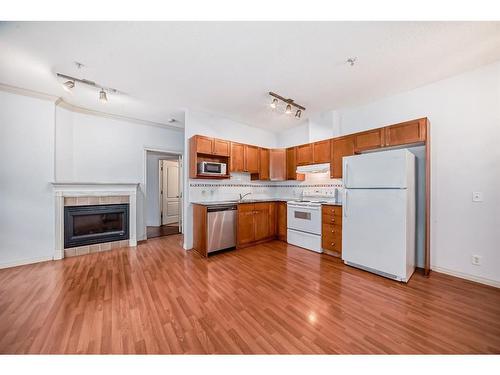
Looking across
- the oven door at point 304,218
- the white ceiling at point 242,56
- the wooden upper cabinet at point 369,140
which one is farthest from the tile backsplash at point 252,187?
the white ceiling at point 242,56

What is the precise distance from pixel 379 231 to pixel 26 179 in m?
5.41

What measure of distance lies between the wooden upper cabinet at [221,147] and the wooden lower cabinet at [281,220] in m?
1.68

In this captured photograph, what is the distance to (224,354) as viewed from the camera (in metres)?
1.36

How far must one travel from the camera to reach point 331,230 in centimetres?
332

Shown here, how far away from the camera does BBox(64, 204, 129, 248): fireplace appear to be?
11.1 feet

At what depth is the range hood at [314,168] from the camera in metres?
3.88

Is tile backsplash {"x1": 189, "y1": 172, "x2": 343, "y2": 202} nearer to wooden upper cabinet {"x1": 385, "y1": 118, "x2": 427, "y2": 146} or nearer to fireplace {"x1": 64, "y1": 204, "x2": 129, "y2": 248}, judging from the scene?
wooden upper cabinet {"x1": 385, "y1": 118, "x2": 427, "y2": 146}

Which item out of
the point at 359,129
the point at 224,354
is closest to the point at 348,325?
the point at 224,354

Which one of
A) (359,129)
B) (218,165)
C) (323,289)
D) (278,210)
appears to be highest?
(359,129)

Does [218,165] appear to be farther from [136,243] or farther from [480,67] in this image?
[480,67]

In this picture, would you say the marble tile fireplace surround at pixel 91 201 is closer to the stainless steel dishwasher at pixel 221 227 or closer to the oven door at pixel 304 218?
the stainless steel dishwasher at pixel 221 227

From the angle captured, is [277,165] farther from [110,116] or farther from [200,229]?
[110,116]

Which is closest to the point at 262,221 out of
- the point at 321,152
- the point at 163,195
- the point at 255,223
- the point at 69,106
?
the point at 255,223
